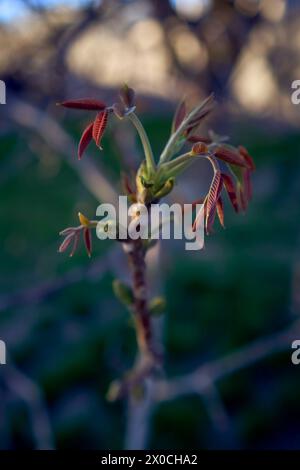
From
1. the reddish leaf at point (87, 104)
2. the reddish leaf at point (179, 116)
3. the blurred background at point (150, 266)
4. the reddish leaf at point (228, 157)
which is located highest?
the blurred background at point (150, 266)

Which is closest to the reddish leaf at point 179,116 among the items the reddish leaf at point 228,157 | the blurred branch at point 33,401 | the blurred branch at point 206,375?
the reddish leaf at point 228,157

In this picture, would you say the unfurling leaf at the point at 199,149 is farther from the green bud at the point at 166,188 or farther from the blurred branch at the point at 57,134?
the blurred branch at the point at 57,134

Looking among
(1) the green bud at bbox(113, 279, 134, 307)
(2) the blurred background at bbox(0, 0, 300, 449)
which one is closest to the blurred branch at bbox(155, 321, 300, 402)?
(2) the blurred background at bbox(0, 0, 300, 449)

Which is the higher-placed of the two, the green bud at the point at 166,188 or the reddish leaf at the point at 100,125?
the reddish leaf at the point at 100,125

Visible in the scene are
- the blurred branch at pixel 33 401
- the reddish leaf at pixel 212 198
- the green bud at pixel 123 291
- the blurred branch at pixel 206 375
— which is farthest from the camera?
the blurred branch at pixel 33 401

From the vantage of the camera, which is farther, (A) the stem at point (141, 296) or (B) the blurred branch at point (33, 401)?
(B) the blurred branch at point (33, 401)

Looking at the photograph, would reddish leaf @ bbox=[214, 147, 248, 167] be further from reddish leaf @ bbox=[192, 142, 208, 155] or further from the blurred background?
the blurred background
